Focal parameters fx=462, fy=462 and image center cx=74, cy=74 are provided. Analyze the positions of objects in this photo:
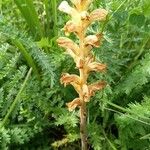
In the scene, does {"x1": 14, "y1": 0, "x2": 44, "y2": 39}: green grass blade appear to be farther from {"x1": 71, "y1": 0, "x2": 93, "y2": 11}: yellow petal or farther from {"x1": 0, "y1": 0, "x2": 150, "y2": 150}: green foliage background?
{"x1": 71, "y1": 0, "x2": 93, "y2": 11}: yellow petal

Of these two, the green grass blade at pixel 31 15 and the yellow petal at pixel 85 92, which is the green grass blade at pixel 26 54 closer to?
the green grass blade at pixel 31 15

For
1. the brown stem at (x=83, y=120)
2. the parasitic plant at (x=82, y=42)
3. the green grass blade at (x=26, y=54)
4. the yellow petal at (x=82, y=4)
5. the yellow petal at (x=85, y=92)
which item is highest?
the green grass blade at (x=26, y=54)

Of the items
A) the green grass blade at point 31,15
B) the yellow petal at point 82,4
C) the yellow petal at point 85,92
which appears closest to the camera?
the yellow petal at point 82,4

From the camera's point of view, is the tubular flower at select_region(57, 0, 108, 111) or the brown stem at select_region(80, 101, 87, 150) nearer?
the tubular flower at select_region(57, 0, 108, 111)

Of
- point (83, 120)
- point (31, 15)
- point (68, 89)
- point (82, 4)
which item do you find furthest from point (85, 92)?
point (31, 15)

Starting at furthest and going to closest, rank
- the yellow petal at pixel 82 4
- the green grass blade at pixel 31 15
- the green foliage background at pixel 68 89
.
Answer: the green grass blade at pixel 31 15, the green foliage background at pixel 68 89, the yellow petal at pixel 82 4

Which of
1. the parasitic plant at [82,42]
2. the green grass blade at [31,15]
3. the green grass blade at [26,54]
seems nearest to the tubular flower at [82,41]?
the parasitic plant at [82,42]

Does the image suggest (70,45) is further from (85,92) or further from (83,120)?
(83,120)

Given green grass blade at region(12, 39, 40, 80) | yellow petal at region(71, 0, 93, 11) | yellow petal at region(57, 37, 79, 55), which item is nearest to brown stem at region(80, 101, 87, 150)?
yellow petal at region(57, 37, 79, 55)

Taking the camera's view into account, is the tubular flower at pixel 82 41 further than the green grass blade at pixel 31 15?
No
